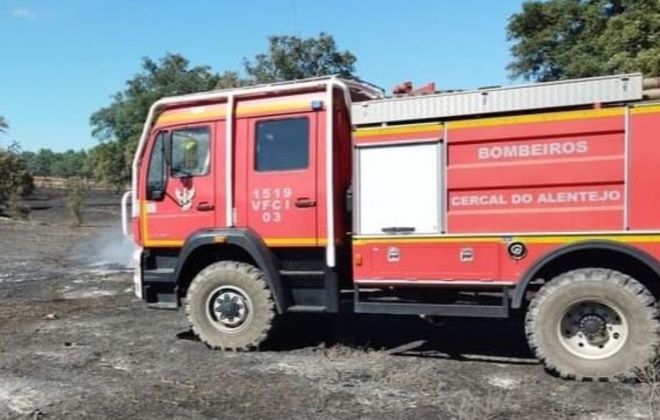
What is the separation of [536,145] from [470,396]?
2.33 m

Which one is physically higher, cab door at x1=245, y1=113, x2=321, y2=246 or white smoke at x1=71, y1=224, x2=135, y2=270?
cab door at x1=245, y1=113, x2=321, y2=246

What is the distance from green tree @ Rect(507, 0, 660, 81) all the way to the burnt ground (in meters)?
13.3

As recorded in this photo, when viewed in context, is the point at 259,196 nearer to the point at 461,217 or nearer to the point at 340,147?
the point at 340,147

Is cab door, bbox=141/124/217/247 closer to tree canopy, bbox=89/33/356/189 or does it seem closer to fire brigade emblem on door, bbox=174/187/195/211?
fire brigade emblem on door, bbox=174/187/195/211

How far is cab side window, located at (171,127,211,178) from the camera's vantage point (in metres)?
8.71

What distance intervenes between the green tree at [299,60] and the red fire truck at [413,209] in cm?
2684

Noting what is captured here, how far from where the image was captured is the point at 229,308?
853 cm

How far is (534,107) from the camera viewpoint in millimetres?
7133

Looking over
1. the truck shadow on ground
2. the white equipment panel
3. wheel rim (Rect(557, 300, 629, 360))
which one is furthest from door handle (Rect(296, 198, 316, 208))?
wheel rim (Rect(557, 300, 629, 360))

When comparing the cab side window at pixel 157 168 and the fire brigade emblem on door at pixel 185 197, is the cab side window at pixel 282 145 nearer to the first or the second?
the fire brigade emblem on door at pixel 185 197

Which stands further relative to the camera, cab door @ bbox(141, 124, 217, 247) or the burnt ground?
cab door @ bbox(141, 124, 217, 247)

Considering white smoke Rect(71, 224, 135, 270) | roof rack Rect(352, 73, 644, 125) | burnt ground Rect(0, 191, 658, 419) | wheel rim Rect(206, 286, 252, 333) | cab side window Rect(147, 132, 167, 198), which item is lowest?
white smoke Rect(71, 224, 135, 270)

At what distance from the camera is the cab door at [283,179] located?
8.16m

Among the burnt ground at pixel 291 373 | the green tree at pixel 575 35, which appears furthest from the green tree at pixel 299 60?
the burnt ground at pixel 291 373
